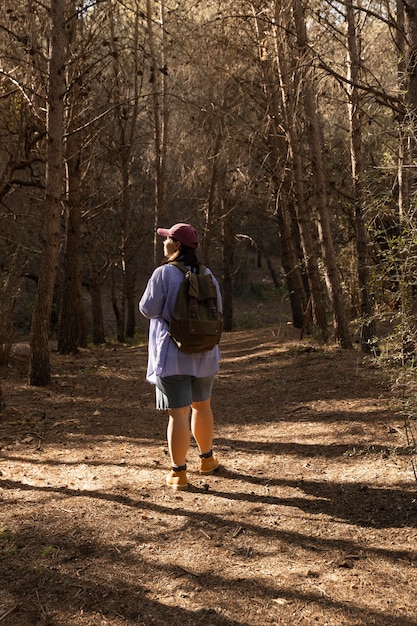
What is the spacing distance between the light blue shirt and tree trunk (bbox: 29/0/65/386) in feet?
15.5

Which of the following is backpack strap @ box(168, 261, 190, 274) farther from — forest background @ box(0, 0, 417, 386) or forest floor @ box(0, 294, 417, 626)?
forest floor @ box(0, 294, 417, 626)

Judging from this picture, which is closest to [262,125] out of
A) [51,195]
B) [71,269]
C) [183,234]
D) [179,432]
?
[51,195]

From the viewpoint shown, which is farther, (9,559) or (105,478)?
(105,478)

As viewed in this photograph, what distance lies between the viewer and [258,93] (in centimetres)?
1338

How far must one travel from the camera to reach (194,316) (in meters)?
4.17

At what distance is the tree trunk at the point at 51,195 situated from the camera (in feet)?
26.7

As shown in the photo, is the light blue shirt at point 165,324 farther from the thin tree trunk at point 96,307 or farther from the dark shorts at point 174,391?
the thin tree trunk at point 96,307

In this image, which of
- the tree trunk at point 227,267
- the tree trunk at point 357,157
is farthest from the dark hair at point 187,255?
the tree trunk at point 227,267

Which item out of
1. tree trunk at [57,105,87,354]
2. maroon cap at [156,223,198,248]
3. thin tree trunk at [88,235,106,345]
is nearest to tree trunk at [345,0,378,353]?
maroon cap at [156,223,198,248]

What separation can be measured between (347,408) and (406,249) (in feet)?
11.6

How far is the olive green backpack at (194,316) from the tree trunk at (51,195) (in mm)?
4755

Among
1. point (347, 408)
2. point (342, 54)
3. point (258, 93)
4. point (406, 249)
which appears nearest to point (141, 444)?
point (347, 408)

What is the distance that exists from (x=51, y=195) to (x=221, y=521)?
19.5 ft

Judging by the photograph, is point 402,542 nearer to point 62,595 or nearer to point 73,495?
point 62,595
